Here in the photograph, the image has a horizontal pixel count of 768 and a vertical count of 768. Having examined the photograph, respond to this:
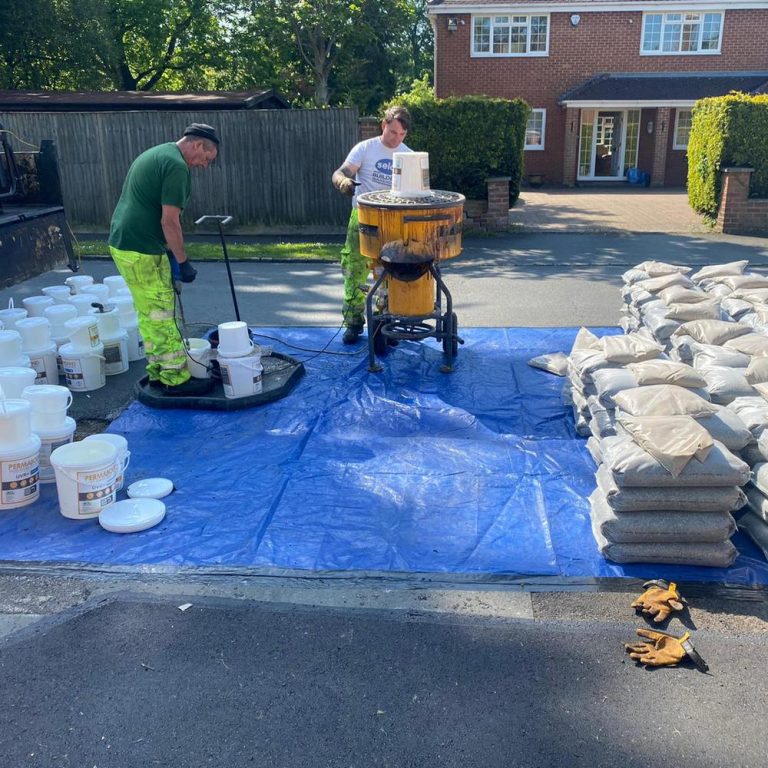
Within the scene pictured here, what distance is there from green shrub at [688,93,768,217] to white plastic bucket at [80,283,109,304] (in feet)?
38.1

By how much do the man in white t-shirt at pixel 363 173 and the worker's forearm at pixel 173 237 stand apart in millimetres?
1603

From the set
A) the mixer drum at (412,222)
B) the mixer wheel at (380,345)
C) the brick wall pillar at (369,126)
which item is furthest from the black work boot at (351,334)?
the brick wall pillar at (369,126)

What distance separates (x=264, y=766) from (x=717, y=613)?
2.13 meters

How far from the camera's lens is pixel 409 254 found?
19.3 ft

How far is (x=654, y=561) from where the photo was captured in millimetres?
3756

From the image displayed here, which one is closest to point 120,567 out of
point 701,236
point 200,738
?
point 200,738

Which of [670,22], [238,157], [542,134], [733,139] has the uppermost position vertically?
[670,22]

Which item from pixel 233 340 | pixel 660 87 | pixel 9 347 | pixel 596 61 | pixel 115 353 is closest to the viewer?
pixel 9 347

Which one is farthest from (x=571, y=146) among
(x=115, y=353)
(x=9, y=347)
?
(x=9, y=347)

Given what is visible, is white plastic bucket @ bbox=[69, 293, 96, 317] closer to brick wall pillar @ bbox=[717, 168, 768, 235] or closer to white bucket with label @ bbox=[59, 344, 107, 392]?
white bucket with label @ bbox=[59, 344, 107, 392]

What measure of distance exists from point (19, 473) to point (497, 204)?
11.4 meters

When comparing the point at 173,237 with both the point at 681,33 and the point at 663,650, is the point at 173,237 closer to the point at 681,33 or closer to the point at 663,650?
the point at 663,650

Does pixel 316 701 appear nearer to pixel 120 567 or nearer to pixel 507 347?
pixel 120 567

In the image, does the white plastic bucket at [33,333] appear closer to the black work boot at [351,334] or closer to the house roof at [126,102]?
the black work boot at [351,334]
